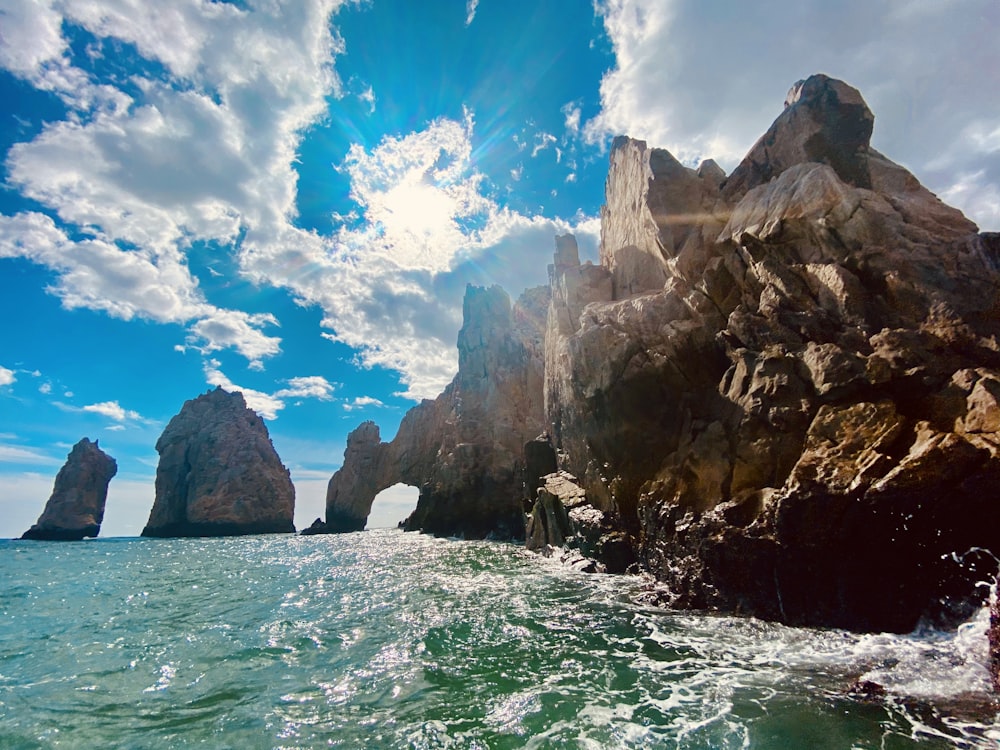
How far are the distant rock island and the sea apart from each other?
6.01ft

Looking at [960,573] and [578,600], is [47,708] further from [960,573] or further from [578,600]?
[960,573]

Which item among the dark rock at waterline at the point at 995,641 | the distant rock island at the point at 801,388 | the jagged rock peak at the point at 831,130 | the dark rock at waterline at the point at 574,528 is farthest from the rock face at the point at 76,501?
the dark rock at waterline at the point at 995,641

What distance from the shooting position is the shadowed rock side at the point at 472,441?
198 feet

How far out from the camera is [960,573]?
11344 millimetres

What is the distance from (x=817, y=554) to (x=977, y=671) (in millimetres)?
4133

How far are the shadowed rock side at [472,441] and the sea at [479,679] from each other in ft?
132

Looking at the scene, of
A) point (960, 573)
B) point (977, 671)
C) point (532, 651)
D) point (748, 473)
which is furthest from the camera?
point (748, 473)

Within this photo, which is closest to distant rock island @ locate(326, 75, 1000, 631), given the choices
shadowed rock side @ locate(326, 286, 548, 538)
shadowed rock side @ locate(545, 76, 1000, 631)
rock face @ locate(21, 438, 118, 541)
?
shadowed rock side @ locate(545, 76, 1000, 631)

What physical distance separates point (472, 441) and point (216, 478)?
74367mm

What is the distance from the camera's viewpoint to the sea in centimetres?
812

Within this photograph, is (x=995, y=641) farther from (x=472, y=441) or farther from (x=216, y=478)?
(x=216, y=478)

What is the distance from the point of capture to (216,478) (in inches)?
4190

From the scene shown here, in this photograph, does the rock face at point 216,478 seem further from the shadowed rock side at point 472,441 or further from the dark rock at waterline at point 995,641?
the dark rock at waterline at point 995,641

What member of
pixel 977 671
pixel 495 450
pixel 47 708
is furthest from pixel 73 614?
pixel 495 450
